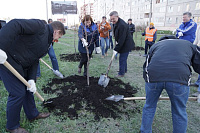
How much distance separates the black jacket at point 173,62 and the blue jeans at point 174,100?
A: 0.24 ft

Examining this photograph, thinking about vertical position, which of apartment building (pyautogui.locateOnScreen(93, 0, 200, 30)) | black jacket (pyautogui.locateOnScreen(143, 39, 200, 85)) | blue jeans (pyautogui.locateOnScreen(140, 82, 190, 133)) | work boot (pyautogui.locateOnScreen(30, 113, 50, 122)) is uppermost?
apartment building (pyautogui.locateOnScreen(93, 0, 200, 30))

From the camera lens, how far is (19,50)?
1.84m

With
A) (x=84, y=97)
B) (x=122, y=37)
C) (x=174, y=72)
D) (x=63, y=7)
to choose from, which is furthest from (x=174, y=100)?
(x=63, y=7)

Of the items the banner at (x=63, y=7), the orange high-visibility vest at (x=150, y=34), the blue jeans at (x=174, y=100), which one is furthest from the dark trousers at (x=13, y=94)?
the banner at (x=63, y=7)

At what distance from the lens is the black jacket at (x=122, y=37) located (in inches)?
163

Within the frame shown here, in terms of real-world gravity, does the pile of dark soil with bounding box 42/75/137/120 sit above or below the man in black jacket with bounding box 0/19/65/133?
below

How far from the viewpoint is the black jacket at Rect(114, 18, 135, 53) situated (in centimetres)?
414

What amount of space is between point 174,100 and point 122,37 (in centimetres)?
274

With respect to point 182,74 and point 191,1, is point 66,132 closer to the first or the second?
point 182,74

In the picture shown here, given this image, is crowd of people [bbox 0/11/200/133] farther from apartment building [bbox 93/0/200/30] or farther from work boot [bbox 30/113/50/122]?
apartment building [bbox 93/0/200/30]

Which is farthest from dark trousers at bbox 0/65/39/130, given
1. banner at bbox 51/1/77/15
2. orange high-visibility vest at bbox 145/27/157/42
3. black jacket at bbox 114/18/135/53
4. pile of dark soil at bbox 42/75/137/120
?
banner at bbox 51/1/77/15

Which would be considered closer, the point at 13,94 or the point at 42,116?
the point at 13,94

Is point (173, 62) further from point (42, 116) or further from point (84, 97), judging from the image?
point (42, 116)

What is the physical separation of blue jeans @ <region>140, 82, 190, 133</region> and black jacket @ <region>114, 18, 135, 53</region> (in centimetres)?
249
